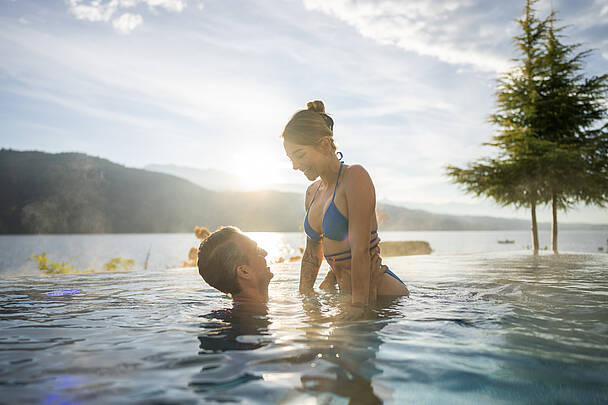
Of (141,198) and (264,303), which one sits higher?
(141,198)

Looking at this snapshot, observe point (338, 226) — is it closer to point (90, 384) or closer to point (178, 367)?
point (178, 367)

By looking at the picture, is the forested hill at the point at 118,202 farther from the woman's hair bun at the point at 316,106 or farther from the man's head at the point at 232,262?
the woman's hair bun at the point at 316,106

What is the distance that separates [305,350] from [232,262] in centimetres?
139

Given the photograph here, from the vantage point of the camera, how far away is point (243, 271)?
337 centimetres

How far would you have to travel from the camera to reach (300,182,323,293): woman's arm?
166 inches

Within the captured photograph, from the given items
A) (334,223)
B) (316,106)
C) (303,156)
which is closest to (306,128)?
(303,156)

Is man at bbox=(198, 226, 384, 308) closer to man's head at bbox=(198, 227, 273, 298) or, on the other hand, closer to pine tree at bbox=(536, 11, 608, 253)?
man's head at bbox=(198, 227, 273, 298)

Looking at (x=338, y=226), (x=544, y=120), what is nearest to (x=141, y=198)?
(x=544, y=120)

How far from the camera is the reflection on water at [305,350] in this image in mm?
1588

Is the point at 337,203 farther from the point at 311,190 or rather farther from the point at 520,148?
the point at 520,148

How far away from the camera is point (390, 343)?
2314 millimetres

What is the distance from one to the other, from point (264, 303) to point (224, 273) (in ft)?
1.71

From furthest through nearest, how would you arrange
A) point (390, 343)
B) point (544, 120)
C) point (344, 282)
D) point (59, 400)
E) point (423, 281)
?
1. point (544, 120)
2. point (423, 281)
3. point (344, 282)
4. point (390, 343)
5. point (59, 400)

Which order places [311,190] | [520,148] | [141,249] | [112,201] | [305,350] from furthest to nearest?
[112,201] → [141,249] → [520,148] → [311,190] → [305,350]
